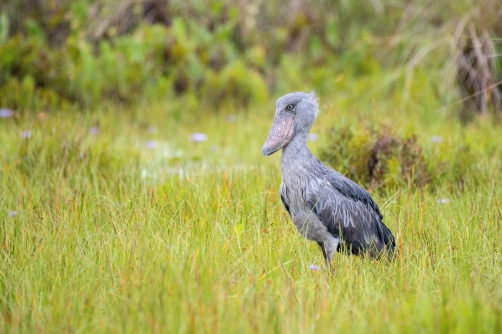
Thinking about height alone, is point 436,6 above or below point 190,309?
above

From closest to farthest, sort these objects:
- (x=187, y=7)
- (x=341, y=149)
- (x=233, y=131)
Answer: (x=341, y=149) < (x=233, y=131) < (x=187, y=7)

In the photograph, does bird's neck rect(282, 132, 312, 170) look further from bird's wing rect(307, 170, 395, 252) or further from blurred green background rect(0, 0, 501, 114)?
blurred green background rect(0, 0, 501, 114)

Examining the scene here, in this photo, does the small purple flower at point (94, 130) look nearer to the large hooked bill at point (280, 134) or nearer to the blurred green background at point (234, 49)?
the blurred green background at point (234, 49)

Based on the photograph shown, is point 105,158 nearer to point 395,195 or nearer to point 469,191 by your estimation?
point 395,195

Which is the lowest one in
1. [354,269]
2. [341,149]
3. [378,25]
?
[354,269]

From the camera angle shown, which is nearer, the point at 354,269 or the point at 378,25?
the point at 354,269

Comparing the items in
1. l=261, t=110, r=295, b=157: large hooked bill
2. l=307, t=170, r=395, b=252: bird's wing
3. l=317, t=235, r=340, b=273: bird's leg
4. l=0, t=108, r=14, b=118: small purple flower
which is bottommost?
l=317, t=235, r=340, b=273: bird's leg

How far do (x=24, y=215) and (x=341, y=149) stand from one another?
7.77 ft

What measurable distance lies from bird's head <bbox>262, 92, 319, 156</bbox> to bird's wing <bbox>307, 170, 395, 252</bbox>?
11.9 inches

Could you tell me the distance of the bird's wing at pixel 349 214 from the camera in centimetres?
372

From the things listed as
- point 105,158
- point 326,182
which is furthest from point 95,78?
point 326,182

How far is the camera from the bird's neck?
12.5 feet

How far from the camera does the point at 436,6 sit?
338 inches

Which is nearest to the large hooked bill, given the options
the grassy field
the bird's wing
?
the bird's wing
